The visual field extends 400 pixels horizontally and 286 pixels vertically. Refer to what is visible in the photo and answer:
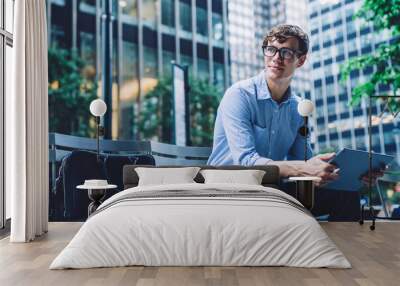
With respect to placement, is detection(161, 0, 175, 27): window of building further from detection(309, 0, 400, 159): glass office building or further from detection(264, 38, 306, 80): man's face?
detection(309, 0, 400, 159): glass office building

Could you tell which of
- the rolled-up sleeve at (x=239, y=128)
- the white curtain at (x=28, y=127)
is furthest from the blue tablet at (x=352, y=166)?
the white curtain at (x=28, y=127)

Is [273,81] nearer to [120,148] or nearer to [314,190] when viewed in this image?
[314,190]

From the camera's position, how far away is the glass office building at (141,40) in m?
6.32

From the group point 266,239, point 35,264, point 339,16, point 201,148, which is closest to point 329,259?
point 266,239

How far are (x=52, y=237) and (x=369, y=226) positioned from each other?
3.52 meters

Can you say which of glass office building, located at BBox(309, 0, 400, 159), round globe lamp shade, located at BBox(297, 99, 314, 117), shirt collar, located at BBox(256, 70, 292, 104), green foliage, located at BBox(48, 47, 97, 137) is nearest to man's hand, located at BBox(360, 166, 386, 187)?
glass office building, located at BBox(309, 0, 400, 159)

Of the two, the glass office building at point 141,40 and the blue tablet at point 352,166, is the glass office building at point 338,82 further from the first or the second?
the glass office building at point 141,40

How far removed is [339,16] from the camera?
6.43m

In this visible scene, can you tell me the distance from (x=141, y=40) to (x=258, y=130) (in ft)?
6.27

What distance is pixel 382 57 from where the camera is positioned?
6316 millimetres

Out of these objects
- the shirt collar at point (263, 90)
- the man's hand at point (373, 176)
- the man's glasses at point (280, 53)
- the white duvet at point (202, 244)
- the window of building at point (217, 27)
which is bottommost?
the white duvet at point (202, 244)

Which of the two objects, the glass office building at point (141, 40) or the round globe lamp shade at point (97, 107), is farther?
the glass office building at point (141, 40)

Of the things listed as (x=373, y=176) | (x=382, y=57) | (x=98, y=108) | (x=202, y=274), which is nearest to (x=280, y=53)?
(x=382, y=57)

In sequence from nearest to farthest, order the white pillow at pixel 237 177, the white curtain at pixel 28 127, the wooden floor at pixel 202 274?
the wooden floor at pixel 202 274, the white curtain at pixel 28 127, the white pillow at pixel 237 177
